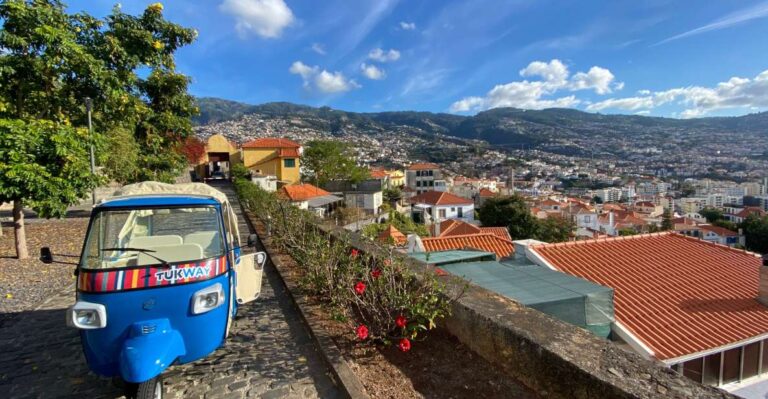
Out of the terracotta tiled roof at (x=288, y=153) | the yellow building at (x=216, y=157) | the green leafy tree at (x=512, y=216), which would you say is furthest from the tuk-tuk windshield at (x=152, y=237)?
the yellow building at (x=216, y=157)

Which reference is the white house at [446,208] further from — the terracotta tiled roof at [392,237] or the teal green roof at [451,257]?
the teal green roof at [451,257]

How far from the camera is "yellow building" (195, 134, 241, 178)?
158ft

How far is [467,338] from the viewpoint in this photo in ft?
11.9

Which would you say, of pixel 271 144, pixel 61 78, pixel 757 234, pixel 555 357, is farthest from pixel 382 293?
pixel 757 234

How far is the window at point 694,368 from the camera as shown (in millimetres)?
6398

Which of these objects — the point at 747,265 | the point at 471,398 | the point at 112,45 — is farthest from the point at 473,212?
the point at 471,398

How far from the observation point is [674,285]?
8.21 meters

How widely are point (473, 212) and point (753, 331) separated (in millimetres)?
51065

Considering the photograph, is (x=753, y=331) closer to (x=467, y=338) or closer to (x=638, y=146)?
(x=467, y=338)

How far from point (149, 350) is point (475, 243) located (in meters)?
14.1

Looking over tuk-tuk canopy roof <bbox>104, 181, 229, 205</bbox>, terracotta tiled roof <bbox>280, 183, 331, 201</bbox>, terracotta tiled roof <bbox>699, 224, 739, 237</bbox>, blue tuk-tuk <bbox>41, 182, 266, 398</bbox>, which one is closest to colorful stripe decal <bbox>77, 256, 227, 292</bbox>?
blue tuk-tuk <bbox>41, 182, 266, 398</bbox>

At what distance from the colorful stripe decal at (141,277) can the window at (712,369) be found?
26.3 feet

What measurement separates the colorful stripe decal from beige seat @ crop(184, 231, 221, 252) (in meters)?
0.45

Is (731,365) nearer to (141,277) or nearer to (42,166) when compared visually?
(141,277)
